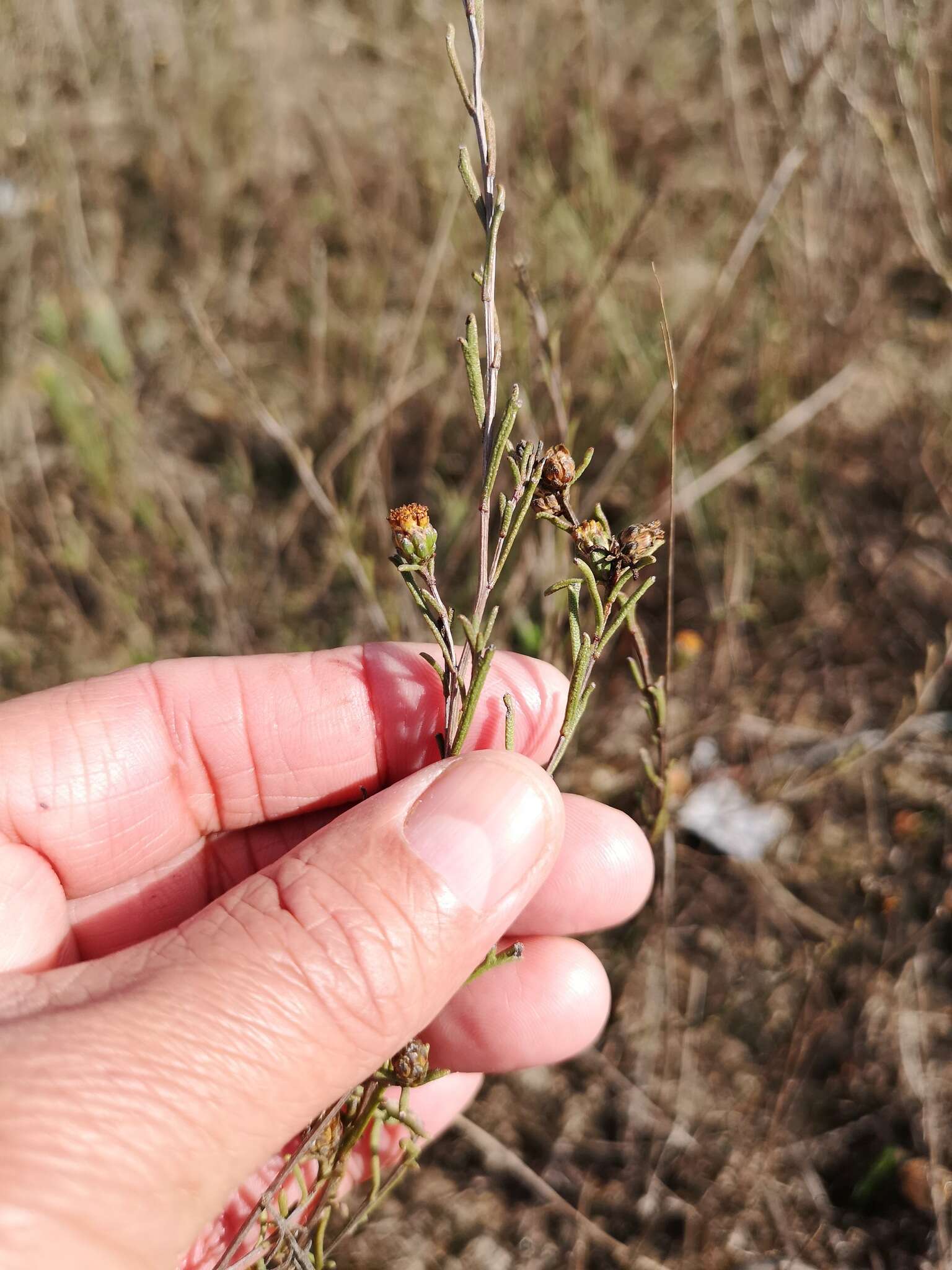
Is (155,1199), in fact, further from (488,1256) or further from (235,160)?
(235,160)

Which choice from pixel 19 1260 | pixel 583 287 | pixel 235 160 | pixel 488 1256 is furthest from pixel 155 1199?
pixel 235 160

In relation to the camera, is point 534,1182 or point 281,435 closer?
point 281,435

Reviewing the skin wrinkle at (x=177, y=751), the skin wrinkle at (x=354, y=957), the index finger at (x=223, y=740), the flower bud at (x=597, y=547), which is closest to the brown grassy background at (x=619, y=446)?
the index finger at (x=223, y=740)

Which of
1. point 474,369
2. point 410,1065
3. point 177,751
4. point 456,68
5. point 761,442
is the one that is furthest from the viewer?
point 761,442

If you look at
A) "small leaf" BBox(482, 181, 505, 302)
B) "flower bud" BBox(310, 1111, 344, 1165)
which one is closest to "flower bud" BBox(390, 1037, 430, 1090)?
"flower bud" BBox(310, 1111, 344, 1165)

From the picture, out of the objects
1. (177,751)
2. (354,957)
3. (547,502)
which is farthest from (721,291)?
(354,957)

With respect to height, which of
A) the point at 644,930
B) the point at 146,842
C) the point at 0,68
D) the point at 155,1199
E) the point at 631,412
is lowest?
the point at 644,930

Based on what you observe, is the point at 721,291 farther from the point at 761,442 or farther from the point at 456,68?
A: the point at 456,68
